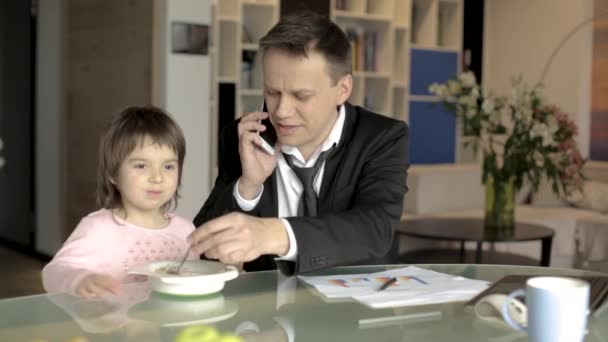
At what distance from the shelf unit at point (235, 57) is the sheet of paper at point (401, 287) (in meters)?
3.70

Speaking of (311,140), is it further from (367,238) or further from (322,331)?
(322,331)

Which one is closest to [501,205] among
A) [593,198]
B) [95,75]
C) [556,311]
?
[593,198]

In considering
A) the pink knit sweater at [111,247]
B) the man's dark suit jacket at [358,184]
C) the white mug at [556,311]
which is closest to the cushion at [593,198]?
the man's dark suit jacket at [358,184]

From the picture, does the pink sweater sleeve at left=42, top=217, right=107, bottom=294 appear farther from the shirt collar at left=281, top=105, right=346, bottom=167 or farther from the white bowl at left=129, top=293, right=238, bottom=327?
the shirt collar at left=281, top=105, right=346, bottom=167

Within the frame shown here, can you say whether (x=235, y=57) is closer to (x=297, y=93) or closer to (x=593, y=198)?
(x=593, y=198)

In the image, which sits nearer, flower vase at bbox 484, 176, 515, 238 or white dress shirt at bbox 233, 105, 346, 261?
white dress shirt at bbox 233, 105, 346, 261

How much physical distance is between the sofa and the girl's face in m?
2.88

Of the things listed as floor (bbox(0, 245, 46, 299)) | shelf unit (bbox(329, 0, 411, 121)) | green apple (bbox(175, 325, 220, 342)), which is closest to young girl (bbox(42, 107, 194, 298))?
green apple (bbox(175, 325, 220, 342))

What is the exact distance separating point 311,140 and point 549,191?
4.41 m

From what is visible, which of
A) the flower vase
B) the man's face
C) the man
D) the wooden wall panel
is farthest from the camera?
the wooden wall panel

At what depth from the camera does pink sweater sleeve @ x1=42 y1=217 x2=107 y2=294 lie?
174cm

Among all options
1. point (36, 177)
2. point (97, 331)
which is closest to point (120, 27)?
point (36, 177)

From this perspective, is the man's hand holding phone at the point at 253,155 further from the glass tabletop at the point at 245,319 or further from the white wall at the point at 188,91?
the white wall at the point at 188,91

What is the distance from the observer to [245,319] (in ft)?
4.38
